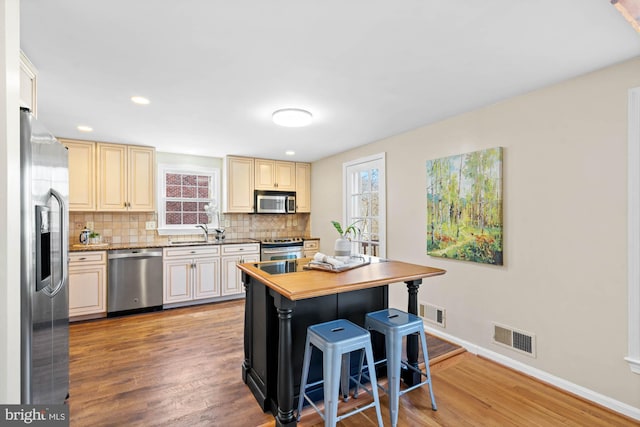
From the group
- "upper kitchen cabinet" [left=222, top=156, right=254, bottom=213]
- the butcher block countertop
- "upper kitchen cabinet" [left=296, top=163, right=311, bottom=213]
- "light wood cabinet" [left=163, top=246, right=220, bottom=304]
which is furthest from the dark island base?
"upper kitchen cabinet" [left=296, top=163, right=311, bottom=213]

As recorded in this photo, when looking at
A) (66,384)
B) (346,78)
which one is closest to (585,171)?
(346,78)

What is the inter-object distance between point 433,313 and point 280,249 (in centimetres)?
261

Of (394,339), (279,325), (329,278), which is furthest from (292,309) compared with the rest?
(394,339)

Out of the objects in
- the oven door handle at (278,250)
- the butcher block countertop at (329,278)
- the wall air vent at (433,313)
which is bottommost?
the wall air vent at (433,313)

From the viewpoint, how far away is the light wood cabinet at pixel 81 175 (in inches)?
149

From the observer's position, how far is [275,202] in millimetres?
5172

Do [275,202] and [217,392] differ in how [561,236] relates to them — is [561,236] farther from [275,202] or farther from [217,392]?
[275,202]

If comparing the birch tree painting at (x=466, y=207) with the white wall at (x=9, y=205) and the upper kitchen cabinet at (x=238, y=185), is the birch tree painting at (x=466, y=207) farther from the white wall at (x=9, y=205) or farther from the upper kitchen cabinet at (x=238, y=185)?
the white wall at (x=9, y=205)

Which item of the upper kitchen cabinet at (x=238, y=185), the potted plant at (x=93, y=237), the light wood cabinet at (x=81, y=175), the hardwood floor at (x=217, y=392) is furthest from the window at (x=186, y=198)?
the hardwood floor at (x=217, y=392)

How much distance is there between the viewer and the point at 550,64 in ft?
6.42

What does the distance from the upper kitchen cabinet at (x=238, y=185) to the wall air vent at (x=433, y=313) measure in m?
3.07

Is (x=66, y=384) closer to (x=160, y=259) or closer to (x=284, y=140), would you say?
(x=160, y=259)

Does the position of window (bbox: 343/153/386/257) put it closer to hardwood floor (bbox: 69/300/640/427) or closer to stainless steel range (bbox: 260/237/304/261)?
stainless steel range (bbox: 260/237/304/261)

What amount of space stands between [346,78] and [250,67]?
0.68 metres
